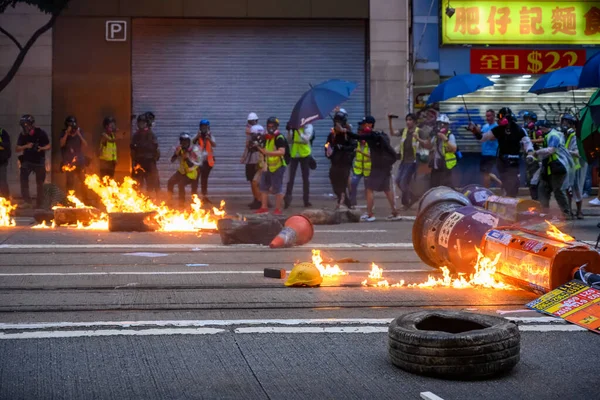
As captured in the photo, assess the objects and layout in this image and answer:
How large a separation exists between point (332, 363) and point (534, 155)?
10.5 meters

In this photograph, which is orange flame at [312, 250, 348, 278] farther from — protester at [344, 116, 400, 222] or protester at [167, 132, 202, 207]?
protester at [167, 132, 202, 207]

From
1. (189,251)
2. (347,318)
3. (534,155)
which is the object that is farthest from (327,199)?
(347,318)

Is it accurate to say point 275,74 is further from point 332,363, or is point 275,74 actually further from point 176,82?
point 332,363

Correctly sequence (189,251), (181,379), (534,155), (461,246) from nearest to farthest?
(181,379) < (461,246) < (189,251) < (534,155)

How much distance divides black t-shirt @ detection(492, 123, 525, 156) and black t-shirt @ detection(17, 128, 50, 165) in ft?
28.9

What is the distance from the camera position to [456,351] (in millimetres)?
4867

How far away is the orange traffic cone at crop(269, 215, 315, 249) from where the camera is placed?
1105 centimetres

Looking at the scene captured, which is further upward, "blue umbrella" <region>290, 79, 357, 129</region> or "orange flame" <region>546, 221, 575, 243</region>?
"blue umbrella" <region>290, 79, 357, 129</region>

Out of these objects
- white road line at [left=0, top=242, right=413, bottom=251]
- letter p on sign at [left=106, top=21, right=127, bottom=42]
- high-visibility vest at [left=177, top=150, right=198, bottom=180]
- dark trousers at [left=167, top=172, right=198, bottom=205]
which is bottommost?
white road line at [left=0, top=242, right=413, bottom=251]

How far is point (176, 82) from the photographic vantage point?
70.3 feet

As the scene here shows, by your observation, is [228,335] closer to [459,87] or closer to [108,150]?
[459,87]

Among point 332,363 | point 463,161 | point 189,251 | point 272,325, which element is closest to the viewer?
point 332,363

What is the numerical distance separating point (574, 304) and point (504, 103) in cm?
1633

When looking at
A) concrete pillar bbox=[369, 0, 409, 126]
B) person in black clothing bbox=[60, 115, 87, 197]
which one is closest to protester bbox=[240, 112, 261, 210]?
person in black clothing bbox=[60, 115, 87, 197]
